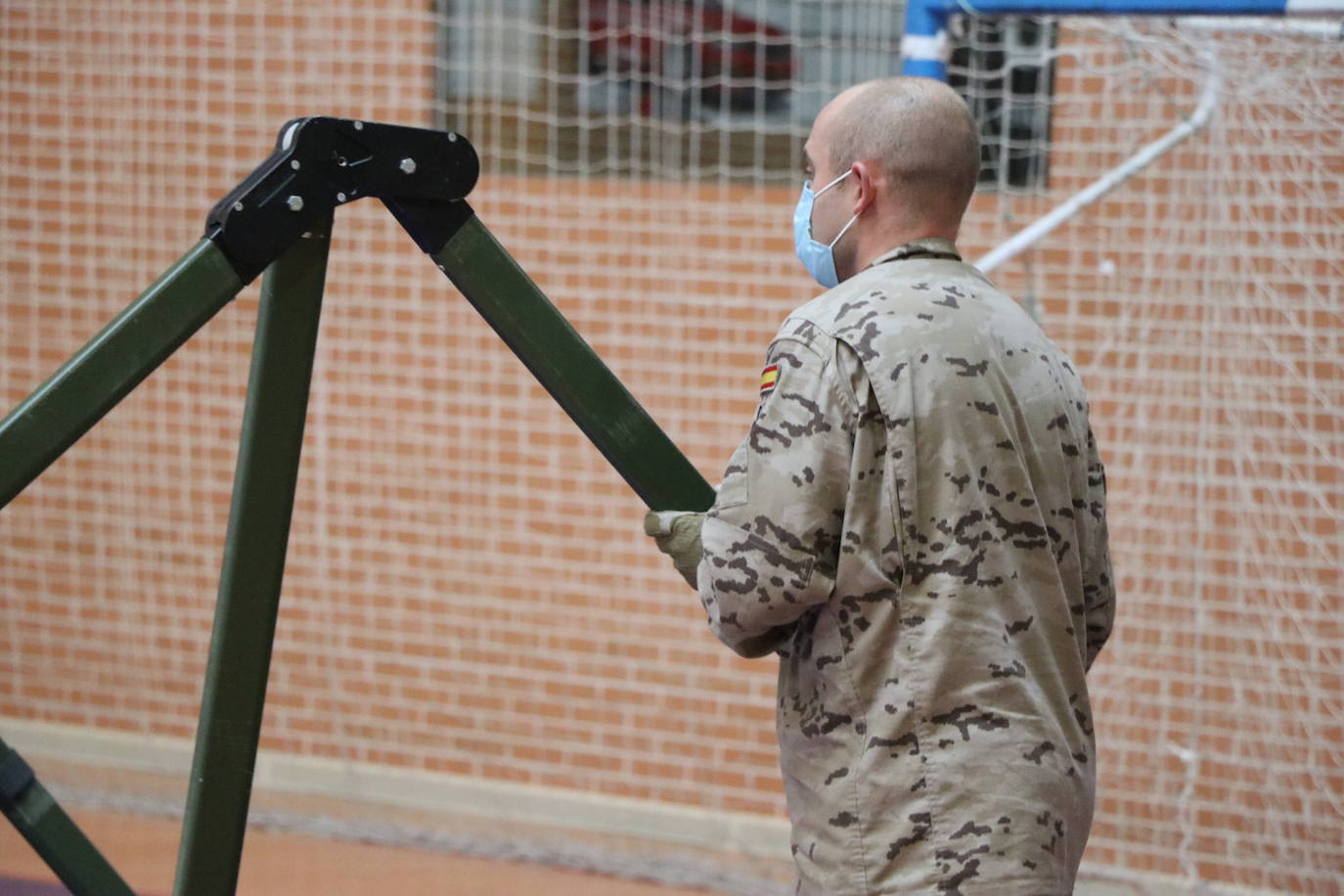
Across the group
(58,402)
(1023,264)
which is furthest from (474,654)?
(58,402)

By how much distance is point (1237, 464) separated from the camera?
3613 millimetres

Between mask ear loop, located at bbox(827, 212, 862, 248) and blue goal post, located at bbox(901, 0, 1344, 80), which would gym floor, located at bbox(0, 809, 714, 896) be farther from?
mask ear loop, located at bbox(827, 212, 862, 248)

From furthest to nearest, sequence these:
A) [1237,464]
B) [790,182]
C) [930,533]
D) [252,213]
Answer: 1. [790,182]
2. [1237,464]
3. [252,213]
4. [930,533]

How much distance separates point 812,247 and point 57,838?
1.31 metres

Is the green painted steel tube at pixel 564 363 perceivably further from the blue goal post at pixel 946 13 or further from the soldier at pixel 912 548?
the blue goal post at pixel 946 13

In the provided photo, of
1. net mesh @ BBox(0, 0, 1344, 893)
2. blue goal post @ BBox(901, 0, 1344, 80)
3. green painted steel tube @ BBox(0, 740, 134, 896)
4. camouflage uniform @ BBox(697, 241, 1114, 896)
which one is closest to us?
camouflage uniform @ BBox(697, 241, 1114, 896)

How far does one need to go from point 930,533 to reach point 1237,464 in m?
2.42

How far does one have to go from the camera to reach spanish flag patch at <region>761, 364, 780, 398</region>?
58.9 inches

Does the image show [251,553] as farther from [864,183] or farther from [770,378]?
[864,183]

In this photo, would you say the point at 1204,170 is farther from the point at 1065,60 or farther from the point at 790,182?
the point at 790,182

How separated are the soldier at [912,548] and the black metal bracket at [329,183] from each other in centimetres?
45

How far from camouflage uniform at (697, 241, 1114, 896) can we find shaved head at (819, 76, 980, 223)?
0.08 m

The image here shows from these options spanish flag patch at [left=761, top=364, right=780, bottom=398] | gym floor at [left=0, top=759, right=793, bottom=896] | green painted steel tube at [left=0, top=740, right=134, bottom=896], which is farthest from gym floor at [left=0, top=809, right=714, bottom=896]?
spanish flag patch at [left=761, top=364, right=780, bottom=398]

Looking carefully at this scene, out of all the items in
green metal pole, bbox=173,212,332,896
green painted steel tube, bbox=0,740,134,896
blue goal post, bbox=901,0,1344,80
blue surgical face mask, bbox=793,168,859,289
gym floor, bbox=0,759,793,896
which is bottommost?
gym floor, bbox=0,759,793,896
